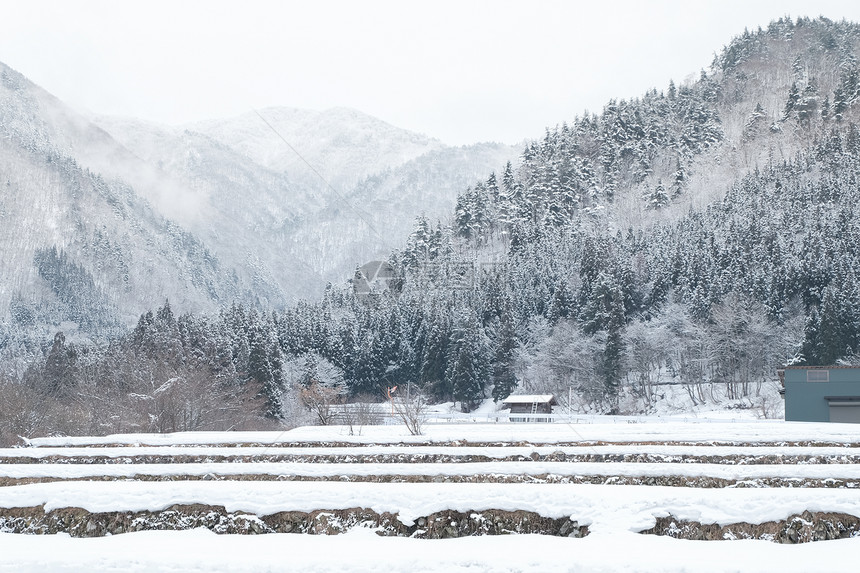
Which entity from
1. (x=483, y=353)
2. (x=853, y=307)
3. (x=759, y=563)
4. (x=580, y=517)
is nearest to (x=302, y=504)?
(x=580, y=517)

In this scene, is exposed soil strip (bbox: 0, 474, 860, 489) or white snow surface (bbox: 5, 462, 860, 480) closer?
exposed soil strip (bbox: 0, 474, 860, 489)

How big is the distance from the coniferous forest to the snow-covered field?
2298 cm

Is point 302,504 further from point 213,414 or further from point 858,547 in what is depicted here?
point 213,414

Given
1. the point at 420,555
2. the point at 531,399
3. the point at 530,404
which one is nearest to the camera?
the point at 420,555

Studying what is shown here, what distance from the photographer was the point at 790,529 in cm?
1469

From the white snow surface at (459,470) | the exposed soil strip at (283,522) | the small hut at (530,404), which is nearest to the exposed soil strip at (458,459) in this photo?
the white snow surface at (459,470)

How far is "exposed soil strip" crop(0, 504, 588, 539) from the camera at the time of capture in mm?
15750

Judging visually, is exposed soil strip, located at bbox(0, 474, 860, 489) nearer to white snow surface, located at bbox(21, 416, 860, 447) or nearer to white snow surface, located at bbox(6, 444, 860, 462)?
white snow surface, located at bbox(6, 444, 860, 462)

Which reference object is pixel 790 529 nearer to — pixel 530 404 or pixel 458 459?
pixel 458 459

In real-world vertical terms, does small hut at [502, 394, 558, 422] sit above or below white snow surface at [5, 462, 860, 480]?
below

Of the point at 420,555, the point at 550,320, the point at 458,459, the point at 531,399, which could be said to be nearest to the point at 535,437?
the point at 458,459

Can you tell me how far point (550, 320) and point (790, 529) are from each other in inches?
2643

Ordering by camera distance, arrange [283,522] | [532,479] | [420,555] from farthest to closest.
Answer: [532,479], [283,522], [420,555]

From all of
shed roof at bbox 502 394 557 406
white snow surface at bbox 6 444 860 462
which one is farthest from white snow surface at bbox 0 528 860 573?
shed roof at bbox 502 394 557 406
